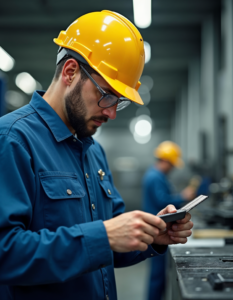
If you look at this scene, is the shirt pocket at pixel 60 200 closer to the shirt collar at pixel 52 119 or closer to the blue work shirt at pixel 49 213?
the blue work shirt at pixel 49 213

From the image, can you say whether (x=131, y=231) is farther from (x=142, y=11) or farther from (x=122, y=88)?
(x=142, y=11)

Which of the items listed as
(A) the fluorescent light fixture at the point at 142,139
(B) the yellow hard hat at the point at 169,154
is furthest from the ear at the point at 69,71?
(A) the fluorescent light fixture at the point at 142,139

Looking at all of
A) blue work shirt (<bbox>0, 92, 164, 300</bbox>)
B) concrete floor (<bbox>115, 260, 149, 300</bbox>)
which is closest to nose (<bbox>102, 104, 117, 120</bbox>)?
blue work shirt (<bbox>0, 92, 164, 300</bbox>)

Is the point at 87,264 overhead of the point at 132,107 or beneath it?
beneath

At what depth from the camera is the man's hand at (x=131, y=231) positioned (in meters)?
0.90

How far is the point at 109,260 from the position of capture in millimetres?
907

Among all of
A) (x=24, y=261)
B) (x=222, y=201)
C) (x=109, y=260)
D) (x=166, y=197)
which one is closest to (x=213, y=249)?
(x=109, y=260)

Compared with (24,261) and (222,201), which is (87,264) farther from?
(222,201)


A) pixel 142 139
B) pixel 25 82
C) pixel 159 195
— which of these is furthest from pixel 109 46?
pixel 142 139

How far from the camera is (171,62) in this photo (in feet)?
26.1

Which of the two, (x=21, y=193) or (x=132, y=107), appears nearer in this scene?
(x=21, y=193)

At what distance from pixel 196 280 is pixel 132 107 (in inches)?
470

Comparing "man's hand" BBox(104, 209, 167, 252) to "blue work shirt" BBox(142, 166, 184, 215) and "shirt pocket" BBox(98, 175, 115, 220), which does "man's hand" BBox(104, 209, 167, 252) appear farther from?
"blue work shirt" BBox(142, 166, 184, 215)

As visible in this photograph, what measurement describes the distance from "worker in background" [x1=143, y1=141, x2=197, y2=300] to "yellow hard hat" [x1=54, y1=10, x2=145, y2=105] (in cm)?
266
